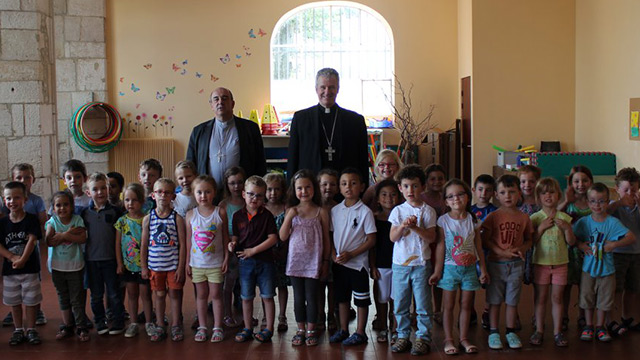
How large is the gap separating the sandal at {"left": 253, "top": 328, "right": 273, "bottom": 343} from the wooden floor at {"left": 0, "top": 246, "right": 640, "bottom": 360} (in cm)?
4

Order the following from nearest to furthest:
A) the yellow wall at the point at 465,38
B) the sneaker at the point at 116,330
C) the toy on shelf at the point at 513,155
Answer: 1. the sneaker at the point at 116,330
2. the toy on shelf at the point at 513,155
3. the yellow wall at the point at 465,38

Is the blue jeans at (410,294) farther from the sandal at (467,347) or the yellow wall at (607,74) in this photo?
the yellow wall at (607,74)

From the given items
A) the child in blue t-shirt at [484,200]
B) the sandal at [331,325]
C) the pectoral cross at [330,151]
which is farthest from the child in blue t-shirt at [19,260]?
the child in blue t-shirt at [484,200]

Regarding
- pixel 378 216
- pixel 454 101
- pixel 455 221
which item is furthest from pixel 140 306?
pixel 454 101

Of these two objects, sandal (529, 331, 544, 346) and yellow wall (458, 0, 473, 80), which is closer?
sandal (529, 331, 544, 346)

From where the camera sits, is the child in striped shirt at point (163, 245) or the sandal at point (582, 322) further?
the sandal at point (582, 322)

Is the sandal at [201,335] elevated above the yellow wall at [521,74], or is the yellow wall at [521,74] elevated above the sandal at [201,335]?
the yellow wall at [521,74]

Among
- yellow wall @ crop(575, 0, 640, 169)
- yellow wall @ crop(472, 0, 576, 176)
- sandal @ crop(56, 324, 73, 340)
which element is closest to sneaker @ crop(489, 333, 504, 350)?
sandal @ crop(56, 324, 73, 340)

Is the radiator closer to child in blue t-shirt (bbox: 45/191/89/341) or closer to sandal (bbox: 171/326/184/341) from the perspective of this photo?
child in blue t-shirt (bbox: 45/191/89/341)

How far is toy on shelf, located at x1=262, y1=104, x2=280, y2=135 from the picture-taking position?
31.9 feet

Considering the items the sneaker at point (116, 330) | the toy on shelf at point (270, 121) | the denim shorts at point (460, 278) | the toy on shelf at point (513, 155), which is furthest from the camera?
the toy on shelf at point (270, 121)

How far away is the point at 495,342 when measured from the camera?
13.0 feet

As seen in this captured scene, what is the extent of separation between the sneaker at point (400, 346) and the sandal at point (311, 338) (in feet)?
1.54

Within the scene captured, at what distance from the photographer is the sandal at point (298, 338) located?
4.08 meters
